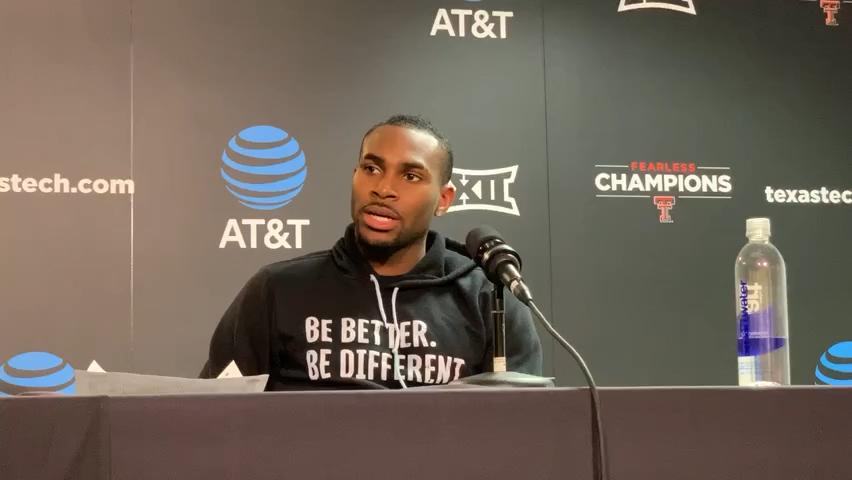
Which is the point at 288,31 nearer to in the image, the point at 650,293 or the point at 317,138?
the point at 317,138

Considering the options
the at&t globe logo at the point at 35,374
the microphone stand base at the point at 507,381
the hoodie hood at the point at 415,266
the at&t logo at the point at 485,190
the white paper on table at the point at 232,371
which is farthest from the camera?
the at&t logo at the point at 485,190

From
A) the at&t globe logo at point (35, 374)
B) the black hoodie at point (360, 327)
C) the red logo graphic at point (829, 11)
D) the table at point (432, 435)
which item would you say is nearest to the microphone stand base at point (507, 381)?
the table at point (432, 435)

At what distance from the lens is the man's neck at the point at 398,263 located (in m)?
1.99

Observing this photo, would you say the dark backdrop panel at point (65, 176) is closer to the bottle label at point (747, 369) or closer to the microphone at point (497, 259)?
the microphone at point (497, 259)

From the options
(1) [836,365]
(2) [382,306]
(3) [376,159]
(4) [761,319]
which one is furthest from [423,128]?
(1) [836,365]

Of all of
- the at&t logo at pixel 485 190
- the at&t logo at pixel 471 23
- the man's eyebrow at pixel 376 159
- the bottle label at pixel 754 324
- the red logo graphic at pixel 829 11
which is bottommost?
the bottle label at pixel 754 324

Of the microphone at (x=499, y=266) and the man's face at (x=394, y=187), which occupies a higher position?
the man's face at (x=394, y=187)

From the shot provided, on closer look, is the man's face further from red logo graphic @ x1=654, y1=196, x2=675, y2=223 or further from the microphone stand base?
red logo graphic @ x1=654, y1=196, x2=675, y2=223

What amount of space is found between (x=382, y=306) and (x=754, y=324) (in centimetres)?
85

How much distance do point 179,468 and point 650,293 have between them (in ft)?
7.99

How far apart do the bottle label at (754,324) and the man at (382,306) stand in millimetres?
682

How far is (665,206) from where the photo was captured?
10.2 ft

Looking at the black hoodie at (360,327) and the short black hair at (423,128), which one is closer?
the black hoodie at (360,327)

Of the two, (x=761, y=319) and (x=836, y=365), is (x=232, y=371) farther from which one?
(x=836, y=365)
